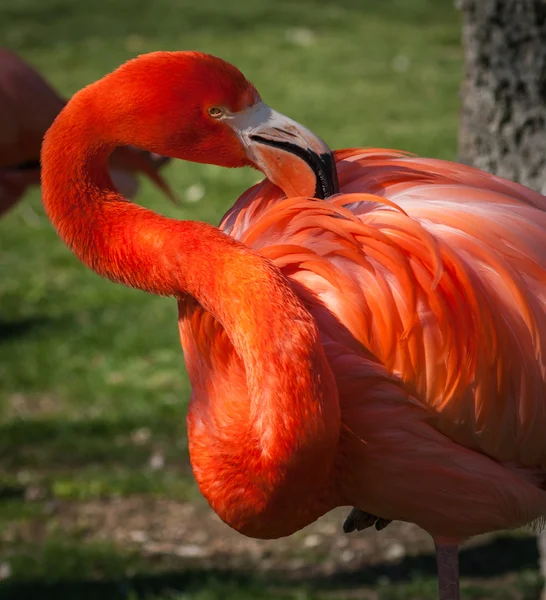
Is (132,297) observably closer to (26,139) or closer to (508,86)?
(26,139)

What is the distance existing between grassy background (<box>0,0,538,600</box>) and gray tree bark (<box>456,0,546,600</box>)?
58.8 inches

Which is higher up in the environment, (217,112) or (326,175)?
(217,112)

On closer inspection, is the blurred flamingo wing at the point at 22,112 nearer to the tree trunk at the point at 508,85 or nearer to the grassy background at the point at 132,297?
the grassy background at the point at 132,297

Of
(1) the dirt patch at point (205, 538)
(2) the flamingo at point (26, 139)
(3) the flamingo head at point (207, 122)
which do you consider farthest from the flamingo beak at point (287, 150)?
(2) the flamingo at point (26, 139)

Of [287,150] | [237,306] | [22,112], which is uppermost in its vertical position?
[287,150]

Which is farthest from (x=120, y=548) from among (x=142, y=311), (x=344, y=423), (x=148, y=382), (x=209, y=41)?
(x=209, y=41)

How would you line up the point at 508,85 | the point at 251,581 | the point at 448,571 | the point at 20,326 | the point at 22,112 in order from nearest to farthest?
the point at 448,571, the point at 508,85, the point at 251,581, the point at 22,112, the point at 20,326

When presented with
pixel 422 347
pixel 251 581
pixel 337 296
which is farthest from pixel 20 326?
pixel 422 347

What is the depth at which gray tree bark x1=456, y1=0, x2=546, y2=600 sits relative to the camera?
3.30m

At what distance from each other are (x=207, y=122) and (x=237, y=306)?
19.0 inches

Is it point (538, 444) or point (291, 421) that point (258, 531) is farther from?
point (538, 444)

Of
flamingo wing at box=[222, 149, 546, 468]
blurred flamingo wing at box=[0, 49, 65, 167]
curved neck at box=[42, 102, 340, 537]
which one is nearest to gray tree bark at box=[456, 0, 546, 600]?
flamingo wing at box=[222, 149, 546, 468]

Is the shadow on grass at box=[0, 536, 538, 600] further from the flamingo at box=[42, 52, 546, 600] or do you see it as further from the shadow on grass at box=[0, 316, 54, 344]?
the shadow on grass at box=[0, 316, 54, 344]

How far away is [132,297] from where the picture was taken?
6.39 metres
